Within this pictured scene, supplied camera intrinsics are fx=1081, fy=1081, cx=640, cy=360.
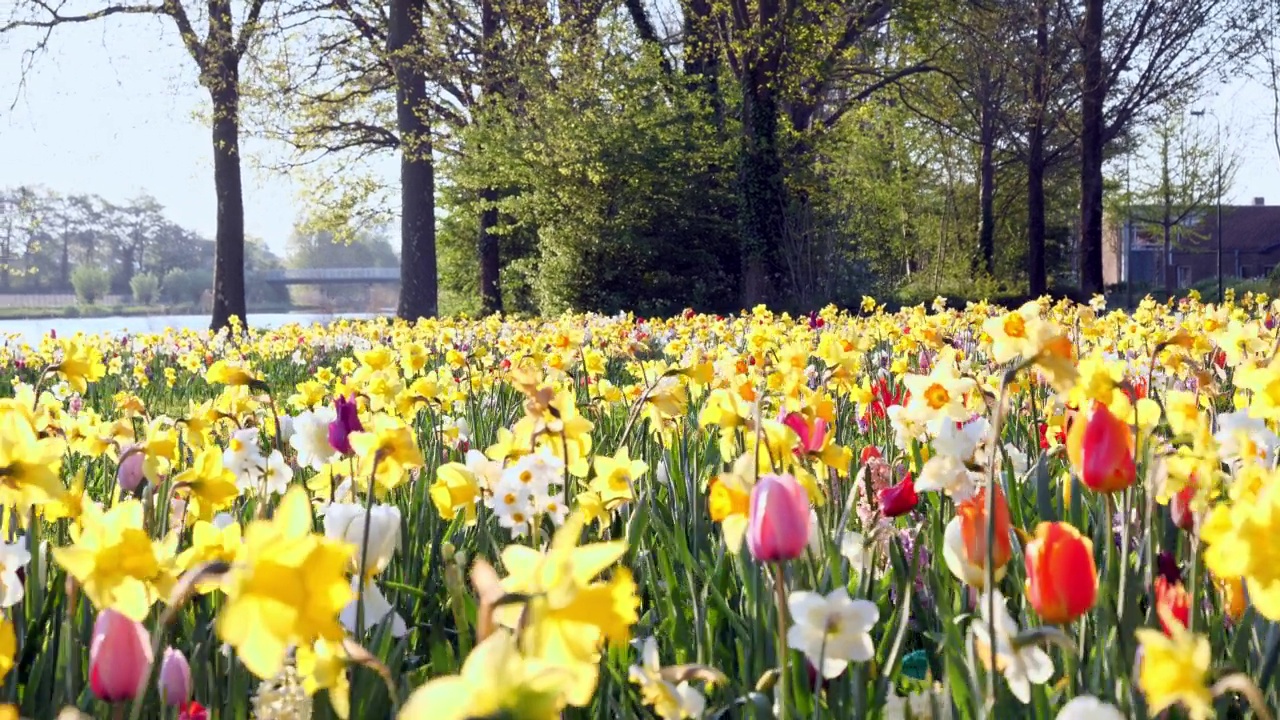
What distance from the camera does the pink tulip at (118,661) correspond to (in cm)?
98

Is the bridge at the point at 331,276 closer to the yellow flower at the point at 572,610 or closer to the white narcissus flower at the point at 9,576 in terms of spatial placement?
the white narcissus flower at the point at 9,576

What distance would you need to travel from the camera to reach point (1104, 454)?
48.4 inches

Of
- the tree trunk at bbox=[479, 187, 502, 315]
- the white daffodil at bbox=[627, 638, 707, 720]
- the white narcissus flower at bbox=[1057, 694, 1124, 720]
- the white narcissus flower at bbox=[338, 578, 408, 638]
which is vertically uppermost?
the tree trunk at bbox=[479, 187, 502, 315]

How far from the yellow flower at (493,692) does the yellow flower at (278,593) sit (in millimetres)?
195

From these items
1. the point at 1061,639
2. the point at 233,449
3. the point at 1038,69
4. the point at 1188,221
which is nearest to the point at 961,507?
the point at 1061,639

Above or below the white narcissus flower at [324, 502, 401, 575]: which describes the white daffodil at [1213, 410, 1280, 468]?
above

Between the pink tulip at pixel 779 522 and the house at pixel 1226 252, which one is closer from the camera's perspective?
the pink tulip at pixel 779 522

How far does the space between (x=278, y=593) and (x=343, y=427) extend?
49.8 inches

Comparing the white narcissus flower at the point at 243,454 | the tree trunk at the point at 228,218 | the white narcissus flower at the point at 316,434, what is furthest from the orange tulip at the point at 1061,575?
the tree trunk at the point at 228,218

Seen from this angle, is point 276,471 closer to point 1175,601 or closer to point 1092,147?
point 1175,601

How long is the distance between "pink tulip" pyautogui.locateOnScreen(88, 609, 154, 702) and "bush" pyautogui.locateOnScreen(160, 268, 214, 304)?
215 ft

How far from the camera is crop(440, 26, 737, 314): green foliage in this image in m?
17.6

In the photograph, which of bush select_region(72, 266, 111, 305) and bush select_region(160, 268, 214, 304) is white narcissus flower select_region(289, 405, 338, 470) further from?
bush select_region(72, 266, 111, 305)

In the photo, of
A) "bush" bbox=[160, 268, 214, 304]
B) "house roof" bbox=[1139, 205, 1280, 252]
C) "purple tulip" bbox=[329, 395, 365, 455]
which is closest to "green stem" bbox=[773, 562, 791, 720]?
"purple tulip" bbox=[329, 395, 365, 455]
